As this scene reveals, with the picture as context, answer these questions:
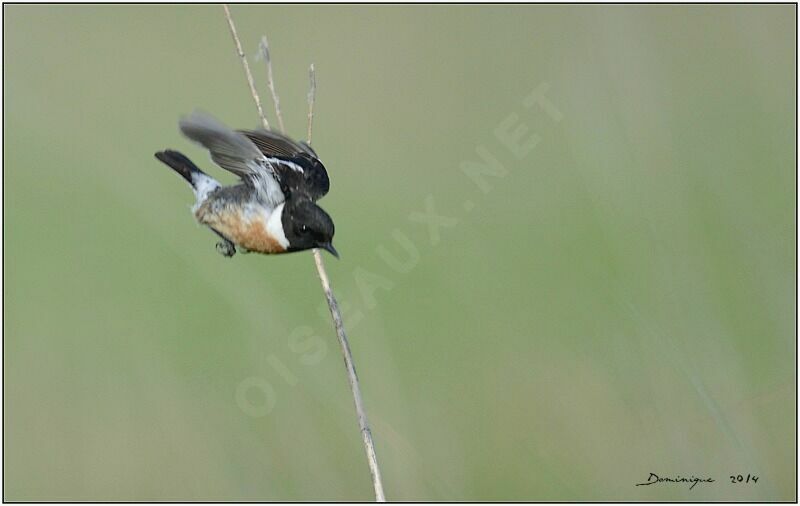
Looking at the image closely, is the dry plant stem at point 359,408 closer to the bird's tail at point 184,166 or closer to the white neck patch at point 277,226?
the white neck patch at point 277,226

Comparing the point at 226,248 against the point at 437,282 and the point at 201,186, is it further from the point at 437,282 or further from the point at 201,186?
the point at 437,282

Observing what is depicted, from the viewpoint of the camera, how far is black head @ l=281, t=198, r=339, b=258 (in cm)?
267

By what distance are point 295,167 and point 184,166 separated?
1.82 feet

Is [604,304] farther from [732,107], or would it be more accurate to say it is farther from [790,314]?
[732,107]

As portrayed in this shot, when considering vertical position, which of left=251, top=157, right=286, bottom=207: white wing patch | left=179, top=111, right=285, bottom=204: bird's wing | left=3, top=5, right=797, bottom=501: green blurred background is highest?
left=179, top=111, right=285, bottom=204: bird's wing

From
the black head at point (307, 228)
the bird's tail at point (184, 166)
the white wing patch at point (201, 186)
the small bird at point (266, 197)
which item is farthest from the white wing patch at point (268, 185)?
the bird's tail at point (184, 166)

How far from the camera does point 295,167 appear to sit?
9.70 feet

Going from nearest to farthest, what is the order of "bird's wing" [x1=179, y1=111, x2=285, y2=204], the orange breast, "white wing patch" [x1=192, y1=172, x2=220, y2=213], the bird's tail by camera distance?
1. "bird's wing" [x1=179, y1=111, x2=285, y2=204]
2. the orange breast
3. "white wing patch" [x1=192, y1=172, x2=220, y2=213]
4. the bird's tail

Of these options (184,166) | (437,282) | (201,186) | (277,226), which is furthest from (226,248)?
(437,282)

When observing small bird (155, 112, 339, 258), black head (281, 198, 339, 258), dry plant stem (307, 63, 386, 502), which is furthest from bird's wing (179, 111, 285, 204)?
dry plant stem (307, 63, 386, 502)

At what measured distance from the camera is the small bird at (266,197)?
268 cm

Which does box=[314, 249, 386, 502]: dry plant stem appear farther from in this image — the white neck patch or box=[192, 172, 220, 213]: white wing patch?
box=[192, 172, 220, 213]: white wing patch

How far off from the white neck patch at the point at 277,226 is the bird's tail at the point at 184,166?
20.9 inches

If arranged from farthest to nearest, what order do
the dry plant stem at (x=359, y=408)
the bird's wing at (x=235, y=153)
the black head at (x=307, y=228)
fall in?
the black head at (x=307, y=228), the bird's wing at (x=235, y=153), the dry plant stem at (x=359, y=408)
